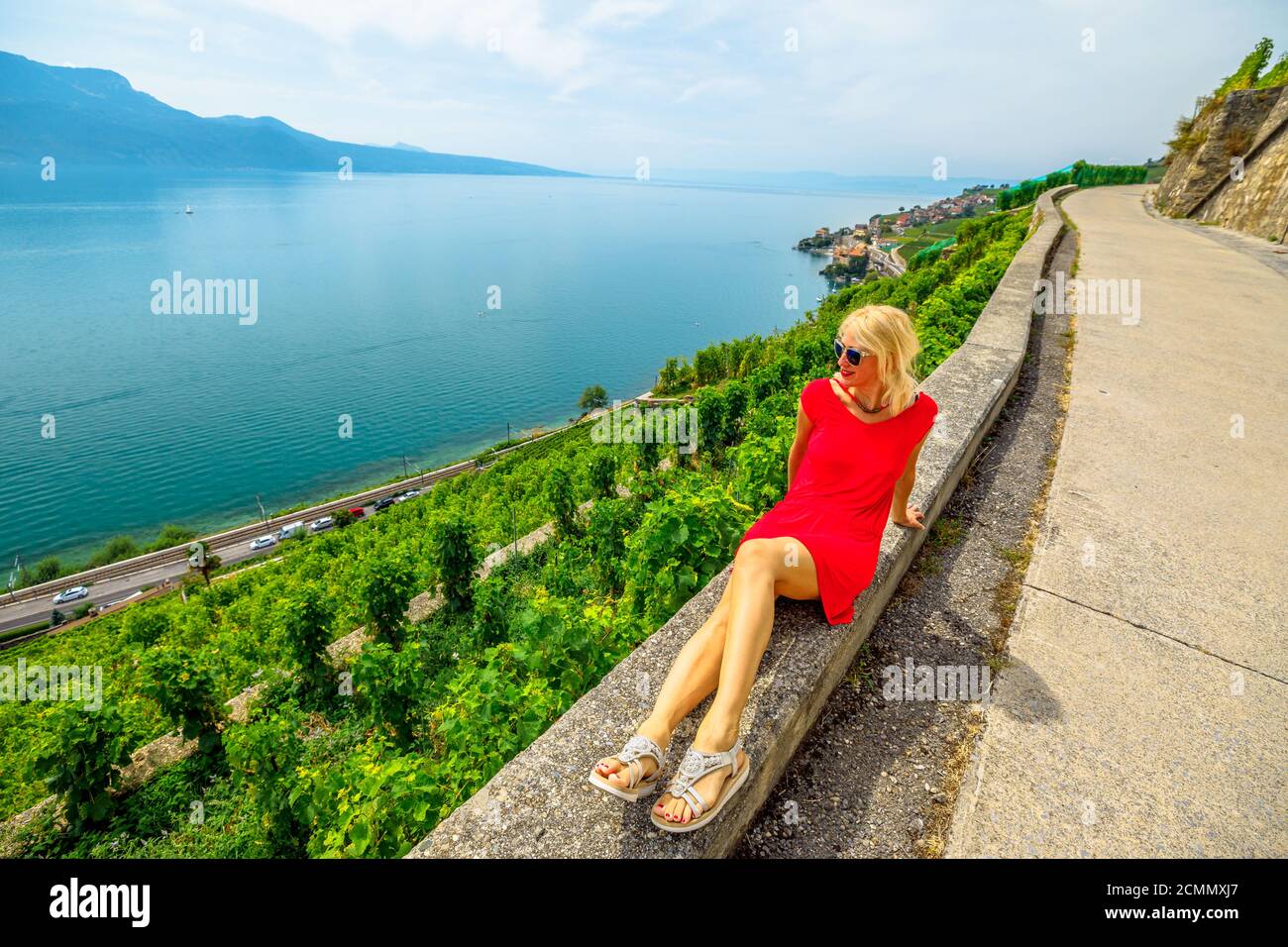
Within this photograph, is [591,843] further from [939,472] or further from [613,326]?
[613,326]

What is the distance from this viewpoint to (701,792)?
2211mm

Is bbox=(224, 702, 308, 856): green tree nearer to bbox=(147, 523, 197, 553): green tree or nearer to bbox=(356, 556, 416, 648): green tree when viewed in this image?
bbox=(356, 556, 416, 648): green tree

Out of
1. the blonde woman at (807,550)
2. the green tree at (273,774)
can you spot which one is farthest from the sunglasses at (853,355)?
the green tree at (273,774)

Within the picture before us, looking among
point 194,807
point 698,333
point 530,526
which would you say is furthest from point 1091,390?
point 698,333

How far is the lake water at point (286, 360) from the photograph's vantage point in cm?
5638

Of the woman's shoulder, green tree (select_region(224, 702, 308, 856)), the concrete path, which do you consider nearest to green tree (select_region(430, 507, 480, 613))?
green tree (select_region(224, 702, 308, 856))

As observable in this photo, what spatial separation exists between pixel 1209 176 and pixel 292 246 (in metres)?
190

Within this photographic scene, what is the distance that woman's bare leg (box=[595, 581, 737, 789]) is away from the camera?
8.09 feet

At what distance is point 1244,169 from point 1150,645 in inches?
1251

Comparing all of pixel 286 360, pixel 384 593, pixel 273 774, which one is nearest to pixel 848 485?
pixel 273 774

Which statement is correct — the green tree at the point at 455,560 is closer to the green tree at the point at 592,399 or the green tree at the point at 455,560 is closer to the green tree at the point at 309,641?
the green tree at the point at 309,641

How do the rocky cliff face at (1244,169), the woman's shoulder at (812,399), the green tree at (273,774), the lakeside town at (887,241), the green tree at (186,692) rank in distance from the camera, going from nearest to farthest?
the woman's shoulder at (812,399)
the green tree at (273,774)
the green tree at (186,692)
the rocky cliff face at (1244,169)
the lakeside town at (887,241)

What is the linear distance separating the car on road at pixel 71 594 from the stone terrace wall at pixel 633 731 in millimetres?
54620

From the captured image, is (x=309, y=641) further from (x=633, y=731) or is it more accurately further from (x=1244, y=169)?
(x=1244, y=169)
